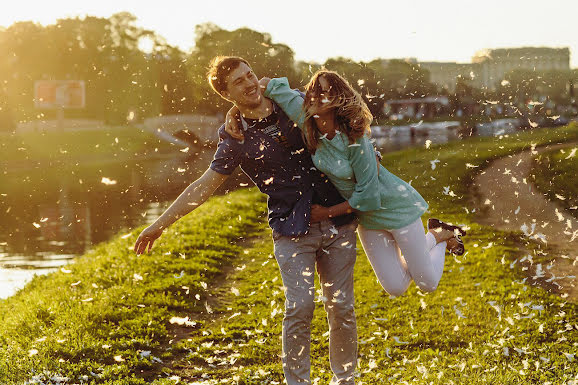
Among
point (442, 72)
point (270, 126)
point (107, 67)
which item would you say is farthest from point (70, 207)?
point (442, 72)

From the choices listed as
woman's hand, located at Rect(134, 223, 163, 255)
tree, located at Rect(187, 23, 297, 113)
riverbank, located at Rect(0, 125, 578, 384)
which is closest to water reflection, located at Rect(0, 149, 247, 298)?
riverbank, located at Rect(0, 125, 578, 384)

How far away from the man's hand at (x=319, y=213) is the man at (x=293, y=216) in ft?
0.05

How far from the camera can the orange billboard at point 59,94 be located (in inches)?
2418

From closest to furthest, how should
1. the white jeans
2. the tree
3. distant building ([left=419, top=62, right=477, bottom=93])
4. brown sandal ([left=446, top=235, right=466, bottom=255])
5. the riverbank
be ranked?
the white jeans, brown sandal ([left=446, top=235, right=466, bottom=255]), the riverbank, the tree, distant building ([left=419, top=62, right=477, bottom=93])

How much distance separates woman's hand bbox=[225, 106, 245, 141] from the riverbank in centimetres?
253

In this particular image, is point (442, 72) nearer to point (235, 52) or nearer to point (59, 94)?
point (59, 94)

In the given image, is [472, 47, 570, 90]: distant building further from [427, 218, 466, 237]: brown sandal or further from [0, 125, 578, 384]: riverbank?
[427, 218, 466, 237]: brown sandal

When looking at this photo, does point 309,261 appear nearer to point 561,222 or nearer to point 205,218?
point 561,222

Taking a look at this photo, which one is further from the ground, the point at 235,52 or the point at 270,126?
the point at 235,52

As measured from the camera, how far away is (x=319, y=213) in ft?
16.0

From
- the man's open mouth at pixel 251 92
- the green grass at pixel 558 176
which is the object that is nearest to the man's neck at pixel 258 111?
the man's open mouth at pixel 251 92

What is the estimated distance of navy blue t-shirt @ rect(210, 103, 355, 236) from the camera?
4.90 metres

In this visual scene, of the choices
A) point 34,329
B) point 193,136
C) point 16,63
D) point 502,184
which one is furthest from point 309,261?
point 16,63

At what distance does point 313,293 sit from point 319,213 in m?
0.57
